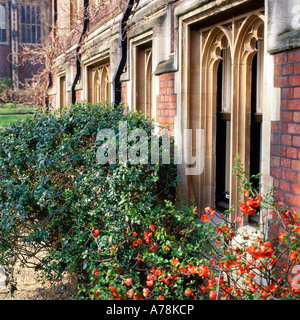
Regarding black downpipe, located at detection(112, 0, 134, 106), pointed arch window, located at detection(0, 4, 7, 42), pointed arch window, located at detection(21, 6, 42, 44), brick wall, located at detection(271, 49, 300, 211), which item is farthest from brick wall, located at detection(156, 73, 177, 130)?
pointed arch window, located at detection(21, 6, 42, 44)

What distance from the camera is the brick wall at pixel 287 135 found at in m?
3.12

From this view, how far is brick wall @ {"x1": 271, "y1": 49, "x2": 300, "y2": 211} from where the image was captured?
3.12 meters

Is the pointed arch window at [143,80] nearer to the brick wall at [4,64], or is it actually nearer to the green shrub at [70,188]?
the green shrub at [70,188]

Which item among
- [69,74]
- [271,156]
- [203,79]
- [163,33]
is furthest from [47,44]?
[271,156]

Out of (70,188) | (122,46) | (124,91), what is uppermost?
(122,46)

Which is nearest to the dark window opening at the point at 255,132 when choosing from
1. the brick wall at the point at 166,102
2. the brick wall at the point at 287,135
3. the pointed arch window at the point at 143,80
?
the brick wall at the point at 287,135

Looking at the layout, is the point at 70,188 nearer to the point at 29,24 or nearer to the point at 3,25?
the point at 3,25

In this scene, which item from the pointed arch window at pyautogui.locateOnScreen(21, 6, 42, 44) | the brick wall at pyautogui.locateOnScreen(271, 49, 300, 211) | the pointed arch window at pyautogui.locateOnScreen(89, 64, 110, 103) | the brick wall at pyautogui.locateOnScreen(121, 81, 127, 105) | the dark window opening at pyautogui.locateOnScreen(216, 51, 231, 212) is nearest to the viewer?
the brick wall at pyautogui.locateOnScreen(271, 49, 300, 211)

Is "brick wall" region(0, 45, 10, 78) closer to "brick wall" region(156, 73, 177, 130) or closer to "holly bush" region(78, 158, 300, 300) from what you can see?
"brick wall" region(156, 73, 177, 130)

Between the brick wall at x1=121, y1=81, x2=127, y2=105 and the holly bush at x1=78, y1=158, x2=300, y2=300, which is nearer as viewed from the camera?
the holly bush at x1=78, y1=158, x2=300, y2=300

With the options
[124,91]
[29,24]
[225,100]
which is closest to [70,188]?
[225,100]

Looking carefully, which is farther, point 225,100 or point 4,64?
point 4,64

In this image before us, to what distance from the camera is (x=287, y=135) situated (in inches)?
126

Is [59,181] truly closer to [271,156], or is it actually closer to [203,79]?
[203,79]
